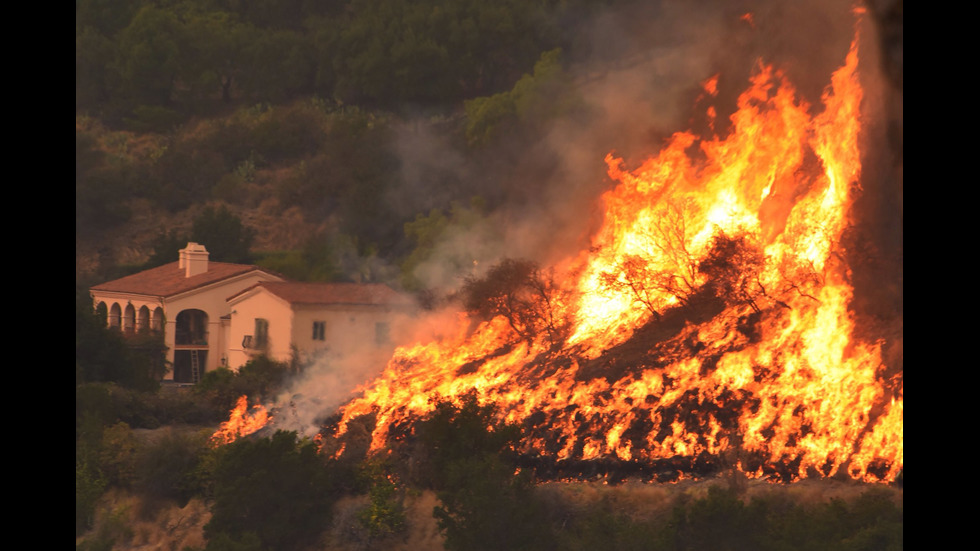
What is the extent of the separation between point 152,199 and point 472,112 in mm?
20551

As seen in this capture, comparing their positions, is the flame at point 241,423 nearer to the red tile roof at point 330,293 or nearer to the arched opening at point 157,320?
the red tile roof at point 330,293

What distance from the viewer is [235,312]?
43.6 m

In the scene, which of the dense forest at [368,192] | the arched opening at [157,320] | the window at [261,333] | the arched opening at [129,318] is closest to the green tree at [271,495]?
the dense forest at [368,192]

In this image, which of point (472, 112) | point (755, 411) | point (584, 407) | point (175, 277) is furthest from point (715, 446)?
point (472, 112)

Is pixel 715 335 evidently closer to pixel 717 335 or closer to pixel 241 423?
pixel 717 335

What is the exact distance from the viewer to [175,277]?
49750mm

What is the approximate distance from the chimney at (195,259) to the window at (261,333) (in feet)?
25.8

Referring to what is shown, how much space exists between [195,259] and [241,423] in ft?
74.9

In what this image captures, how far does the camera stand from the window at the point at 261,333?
41.6 meters

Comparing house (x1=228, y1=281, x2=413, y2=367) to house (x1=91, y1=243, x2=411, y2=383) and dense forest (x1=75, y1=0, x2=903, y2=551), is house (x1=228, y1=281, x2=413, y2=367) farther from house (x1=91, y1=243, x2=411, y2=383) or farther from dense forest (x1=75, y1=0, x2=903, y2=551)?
dense forest (x1=75, y1=0, x2=903, y2=551)

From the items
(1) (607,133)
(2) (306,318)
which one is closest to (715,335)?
(1) (607,133)

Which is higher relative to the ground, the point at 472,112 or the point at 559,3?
the point at 559,3

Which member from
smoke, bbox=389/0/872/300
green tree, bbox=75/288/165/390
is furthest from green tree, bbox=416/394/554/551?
green tree, bbox=75/288/165/390
